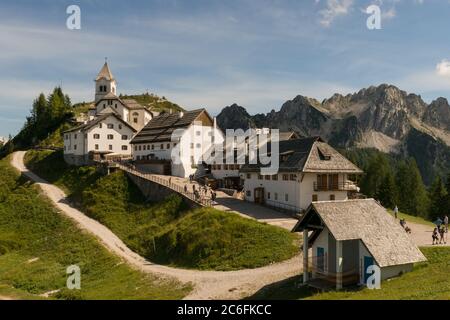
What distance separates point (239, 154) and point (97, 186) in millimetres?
23483

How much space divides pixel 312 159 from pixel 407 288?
990 inches

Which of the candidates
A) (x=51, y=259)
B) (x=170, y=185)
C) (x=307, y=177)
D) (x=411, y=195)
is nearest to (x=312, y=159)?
(x=307, y=177)

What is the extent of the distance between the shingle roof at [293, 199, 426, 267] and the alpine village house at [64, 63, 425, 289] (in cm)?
7

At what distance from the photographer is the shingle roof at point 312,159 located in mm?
46562

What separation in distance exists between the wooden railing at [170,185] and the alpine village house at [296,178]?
3841 mm

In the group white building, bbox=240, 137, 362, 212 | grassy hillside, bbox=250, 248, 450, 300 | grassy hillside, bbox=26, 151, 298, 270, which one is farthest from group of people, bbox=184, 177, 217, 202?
grassy hillside, bbox=250, 248, 450, 300

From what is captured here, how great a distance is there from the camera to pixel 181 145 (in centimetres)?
6825

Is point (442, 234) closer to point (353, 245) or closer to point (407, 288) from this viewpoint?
point (353, 245)

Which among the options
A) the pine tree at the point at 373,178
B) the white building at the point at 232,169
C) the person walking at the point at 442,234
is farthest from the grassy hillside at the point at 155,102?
the person walking at the point at 442,234

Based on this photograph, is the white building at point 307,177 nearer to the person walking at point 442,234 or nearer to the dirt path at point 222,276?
the dirt path at point 222,276
